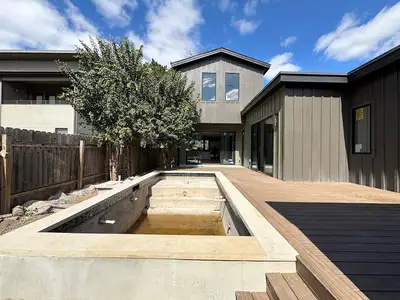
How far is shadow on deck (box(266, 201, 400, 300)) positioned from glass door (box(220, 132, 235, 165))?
11431 mm

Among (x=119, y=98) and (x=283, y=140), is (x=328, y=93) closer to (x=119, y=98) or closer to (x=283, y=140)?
(x=283, y=140)

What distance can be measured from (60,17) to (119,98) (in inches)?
383

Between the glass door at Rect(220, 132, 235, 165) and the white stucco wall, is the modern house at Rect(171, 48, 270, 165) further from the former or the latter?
the white stucco wall

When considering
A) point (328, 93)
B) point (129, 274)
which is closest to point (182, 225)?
point (129, 274)

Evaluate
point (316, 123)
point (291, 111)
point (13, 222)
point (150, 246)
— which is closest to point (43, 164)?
point (13, 222)

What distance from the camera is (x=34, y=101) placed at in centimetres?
1334

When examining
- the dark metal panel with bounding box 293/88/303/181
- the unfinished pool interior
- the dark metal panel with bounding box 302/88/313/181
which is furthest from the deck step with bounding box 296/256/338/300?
the dark metal panel with bounding box 302/88/313/181

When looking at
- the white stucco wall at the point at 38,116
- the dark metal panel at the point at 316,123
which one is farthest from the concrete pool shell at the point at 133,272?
the white stucco wall at the point at 38,116

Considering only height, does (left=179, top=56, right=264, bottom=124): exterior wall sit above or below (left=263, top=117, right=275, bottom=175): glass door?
above

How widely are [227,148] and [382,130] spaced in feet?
33.7

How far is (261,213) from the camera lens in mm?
3512

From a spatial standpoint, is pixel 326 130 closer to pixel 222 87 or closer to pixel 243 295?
pixel 243 295

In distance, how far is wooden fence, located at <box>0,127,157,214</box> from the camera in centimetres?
414

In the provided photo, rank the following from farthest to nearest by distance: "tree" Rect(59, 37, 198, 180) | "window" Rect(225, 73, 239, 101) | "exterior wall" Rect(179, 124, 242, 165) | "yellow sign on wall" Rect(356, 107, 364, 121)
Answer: "exterior wall" Rect(179, 124, 242, 165) → "window" Rect(225, 73, 239, 101) → "tree" Rect(59, 37, 198, 180) → "yellow sign on wall" Rect(356, 107, 364, 121)
